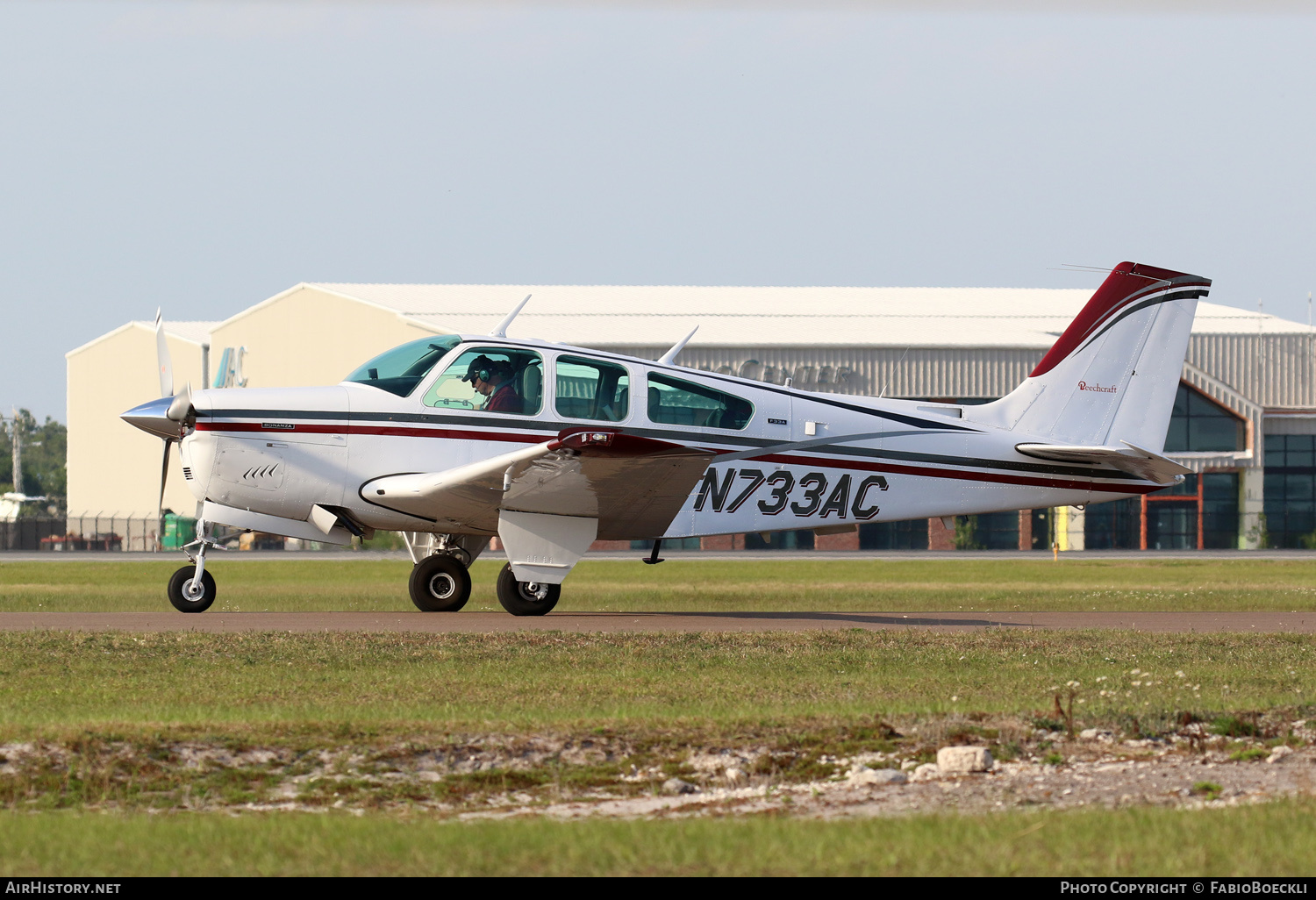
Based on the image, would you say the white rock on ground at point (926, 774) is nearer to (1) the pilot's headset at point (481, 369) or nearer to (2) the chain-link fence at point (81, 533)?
(1) the pilot's headset at point (481, 369)

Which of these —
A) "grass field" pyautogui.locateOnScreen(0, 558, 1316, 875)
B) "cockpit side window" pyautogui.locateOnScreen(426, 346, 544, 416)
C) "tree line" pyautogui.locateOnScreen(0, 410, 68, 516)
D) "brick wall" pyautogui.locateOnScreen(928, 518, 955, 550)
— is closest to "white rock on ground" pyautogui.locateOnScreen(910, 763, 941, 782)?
"grass field" pyautogui.locateOnScreen(0, 558, 1316, 875)

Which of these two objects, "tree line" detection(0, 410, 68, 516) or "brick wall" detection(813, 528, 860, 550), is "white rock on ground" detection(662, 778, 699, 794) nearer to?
"brick wall" detection(813, 528, 860, 550)

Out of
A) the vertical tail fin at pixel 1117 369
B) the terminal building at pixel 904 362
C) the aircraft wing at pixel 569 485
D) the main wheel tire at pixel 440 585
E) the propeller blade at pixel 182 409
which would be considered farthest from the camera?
the terminal building at pixel 904 362

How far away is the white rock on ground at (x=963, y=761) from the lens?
6477 mm

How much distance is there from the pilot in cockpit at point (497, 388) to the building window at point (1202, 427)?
43.3 m

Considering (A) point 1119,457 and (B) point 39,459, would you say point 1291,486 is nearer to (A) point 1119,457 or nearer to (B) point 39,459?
(A) point 1119,457

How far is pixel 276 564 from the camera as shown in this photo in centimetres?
3488

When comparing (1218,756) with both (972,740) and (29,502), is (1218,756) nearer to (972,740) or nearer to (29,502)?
(972,740)

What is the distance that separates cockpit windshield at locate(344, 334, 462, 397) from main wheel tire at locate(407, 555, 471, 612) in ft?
8.06

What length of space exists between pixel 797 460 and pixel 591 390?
259cm

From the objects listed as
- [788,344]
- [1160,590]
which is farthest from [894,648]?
[788,344]

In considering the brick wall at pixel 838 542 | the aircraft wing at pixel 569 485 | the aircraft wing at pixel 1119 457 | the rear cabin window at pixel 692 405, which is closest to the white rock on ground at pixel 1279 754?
the aircraft wing at pixel 569 485

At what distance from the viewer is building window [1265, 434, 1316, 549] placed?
5488 cm
